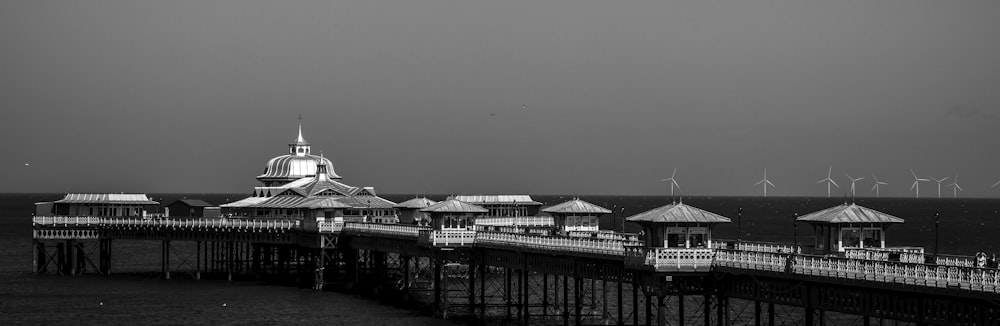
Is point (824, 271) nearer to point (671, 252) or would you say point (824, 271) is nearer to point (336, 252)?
point (671, 252)

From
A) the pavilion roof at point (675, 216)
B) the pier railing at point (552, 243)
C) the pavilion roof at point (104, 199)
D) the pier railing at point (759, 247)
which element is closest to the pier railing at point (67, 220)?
the pavilion roof at point (104, 199)

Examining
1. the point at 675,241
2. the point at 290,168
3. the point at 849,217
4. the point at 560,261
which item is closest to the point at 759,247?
the point at 849,217

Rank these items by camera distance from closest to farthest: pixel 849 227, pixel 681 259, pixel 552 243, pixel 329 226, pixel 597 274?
pixel 681 259, pixel 849 227, pixel 597 274, pixel 552 243, pixel 329 226

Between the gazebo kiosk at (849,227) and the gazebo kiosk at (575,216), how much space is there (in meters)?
30.7

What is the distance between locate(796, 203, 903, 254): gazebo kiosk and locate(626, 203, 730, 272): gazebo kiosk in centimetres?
474

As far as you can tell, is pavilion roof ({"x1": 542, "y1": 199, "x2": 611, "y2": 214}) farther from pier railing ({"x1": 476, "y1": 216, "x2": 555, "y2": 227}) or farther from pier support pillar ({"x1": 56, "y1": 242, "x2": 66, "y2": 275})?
pier support pillar ({"x1": 56, "y1": 242, "x2": 66, "y2": 275})

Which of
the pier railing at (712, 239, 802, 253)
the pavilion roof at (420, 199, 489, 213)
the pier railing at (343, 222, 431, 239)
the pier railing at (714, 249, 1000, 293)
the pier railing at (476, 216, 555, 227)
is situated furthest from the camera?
the pier railing at (476, 216, 555, 227)

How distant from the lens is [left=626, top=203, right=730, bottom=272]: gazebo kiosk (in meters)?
60.1

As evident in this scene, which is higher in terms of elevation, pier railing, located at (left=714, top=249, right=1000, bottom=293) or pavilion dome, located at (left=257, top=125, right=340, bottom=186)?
pavilion dome, located at (left=257, top=125, right=340, bottom=186)

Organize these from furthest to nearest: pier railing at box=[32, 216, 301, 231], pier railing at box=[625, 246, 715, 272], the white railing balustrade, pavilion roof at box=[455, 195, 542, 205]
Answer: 1. pavilion roof at box=[455, 195, 542, 205]
2. pier railing at box=[32, 216, 301, 231]
3. the white railing balustrade
4. pier railing at box=[625, 246, 715, 272]

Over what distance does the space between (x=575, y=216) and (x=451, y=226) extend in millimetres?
12179

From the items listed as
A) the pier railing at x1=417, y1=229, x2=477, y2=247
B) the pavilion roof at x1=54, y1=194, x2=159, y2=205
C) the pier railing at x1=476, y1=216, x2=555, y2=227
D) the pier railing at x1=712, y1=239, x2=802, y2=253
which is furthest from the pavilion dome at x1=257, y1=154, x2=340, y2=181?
the pier railing at x1=712, y1=239, x2=802, y2=253

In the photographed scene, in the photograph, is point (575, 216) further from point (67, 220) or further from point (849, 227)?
point (67, 220)

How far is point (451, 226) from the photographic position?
89625mm
